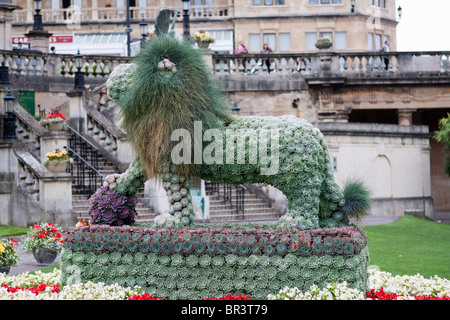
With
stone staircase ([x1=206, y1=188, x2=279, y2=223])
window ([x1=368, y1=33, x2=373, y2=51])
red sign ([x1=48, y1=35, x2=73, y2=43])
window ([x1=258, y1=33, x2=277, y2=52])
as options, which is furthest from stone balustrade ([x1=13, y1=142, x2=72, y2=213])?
window ([x1=368, y1=33, x2=373, y2=51])

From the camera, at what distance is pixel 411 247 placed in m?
19.9

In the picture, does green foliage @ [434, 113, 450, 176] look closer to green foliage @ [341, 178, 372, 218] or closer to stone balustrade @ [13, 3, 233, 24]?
green foliage @ [341, 178, 372, 218]

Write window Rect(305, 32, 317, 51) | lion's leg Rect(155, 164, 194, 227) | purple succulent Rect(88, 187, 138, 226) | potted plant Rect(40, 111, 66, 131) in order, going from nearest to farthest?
lion's leg Rect(155, 164, 194, 227), purple succulent Rect(88, 187, 138, 226), potted plant Rect(40, 111, 66, 131), window Rect(305, 32, 317, 51)

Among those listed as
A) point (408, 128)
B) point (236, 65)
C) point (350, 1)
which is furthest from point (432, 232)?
point (350, 1)

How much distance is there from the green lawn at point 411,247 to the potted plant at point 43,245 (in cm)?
628

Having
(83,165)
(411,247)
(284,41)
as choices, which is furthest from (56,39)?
(411,247)

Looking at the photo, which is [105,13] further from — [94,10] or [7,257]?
[7,257]

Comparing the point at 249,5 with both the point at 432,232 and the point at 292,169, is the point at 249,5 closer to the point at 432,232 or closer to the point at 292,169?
the point at 432,232

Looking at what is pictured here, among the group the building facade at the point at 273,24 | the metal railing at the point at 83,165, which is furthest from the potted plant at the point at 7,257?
the building facade at the point at 273,24

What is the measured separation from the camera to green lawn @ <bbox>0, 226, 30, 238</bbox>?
19.8 meters

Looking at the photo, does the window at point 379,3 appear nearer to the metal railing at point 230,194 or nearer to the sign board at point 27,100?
the sign board at point 27,100

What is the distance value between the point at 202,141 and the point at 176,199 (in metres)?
0.84

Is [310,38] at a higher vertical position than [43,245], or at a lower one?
higher

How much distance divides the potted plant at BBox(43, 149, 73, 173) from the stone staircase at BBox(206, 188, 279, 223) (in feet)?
15.1
